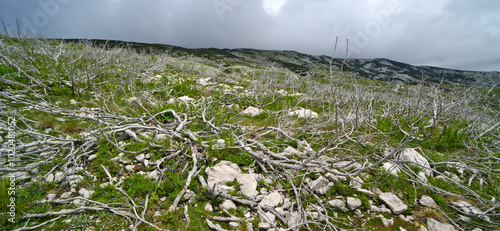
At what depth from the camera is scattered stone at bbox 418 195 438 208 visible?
287 cm

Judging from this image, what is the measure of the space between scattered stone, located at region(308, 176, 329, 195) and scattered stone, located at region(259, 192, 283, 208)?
588 mm

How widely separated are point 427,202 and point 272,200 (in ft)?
8.25

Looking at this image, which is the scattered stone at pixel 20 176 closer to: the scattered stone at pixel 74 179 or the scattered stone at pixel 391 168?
the scattered stone at pixel 74 179

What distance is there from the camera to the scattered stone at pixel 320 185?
2883mm

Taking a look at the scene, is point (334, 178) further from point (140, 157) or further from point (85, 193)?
point (85, 193)

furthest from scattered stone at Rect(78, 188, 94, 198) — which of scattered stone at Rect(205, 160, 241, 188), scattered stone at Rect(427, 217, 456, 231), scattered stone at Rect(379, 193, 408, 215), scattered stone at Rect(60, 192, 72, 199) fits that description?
scattered stone at Rect(427, 217, 456, 231)

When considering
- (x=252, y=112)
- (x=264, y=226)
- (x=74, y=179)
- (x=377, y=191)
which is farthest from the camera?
(x=252, y=112)

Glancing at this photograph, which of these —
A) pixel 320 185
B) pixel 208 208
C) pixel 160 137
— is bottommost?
pixel 208 208

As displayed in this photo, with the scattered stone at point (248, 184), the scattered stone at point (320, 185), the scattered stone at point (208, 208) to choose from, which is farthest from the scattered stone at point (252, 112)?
the scattered stone at point (208, 208)

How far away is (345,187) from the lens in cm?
295

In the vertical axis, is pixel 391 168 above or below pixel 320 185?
above

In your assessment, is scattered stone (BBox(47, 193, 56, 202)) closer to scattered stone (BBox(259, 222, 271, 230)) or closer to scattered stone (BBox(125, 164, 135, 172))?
scattered stone (BBox(125, 164, 135, 172))

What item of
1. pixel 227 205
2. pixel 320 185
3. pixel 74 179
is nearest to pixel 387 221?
pixel 320 185

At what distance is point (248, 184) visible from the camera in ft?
9.03
